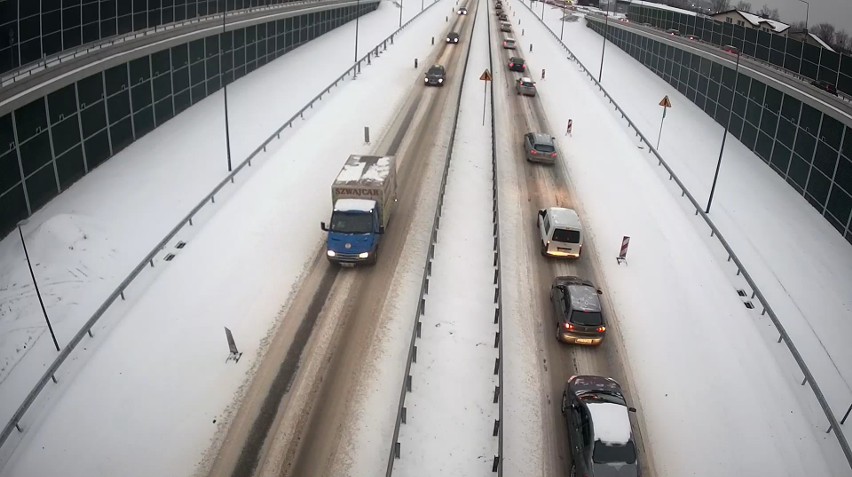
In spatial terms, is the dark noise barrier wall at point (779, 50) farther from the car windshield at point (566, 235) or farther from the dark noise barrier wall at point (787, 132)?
the car windshield at point (566, 235)

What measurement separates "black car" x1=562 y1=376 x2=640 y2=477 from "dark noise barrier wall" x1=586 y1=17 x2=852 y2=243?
794 inches

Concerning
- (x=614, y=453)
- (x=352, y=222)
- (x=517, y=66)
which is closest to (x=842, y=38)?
(x=517, y=66)

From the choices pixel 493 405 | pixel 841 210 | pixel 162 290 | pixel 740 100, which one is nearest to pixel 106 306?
pixel 162 290

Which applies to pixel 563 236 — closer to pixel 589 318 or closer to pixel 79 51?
pixel 589 318

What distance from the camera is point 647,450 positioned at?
1520 cm

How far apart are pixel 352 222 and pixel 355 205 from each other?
0.75 meters

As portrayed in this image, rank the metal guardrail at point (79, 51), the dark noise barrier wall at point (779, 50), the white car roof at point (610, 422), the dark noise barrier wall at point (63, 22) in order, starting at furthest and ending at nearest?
the dark noise barrier wall at point (779, 50) < the dark noise barrier wall at point (63, 22) < the metal guardrail at point (79, 51) < the white car roof at point (610, 422)

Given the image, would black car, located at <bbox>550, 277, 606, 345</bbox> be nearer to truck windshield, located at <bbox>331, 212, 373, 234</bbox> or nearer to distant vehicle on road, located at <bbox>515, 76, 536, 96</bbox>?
truck windshield, located at <bbox>331, 212, 373, 234</bbox>

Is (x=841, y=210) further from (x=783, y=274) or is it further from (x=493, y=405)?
(x=493, y=405)

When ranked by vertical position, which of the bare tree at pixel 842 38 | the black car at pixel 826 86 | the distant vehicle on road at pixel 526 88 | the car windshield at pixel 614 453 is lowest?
the car windshield at pixel 614 453

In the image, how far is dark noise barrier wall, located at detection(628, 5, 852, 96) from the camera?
3350 cm

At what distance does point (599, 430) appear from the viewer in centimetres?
1394

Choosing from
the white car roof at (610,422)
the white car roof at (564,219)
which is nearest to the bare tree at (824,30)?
the white car roof at (564,219)

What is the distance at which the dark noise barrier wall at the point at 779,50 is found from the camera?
110ft
